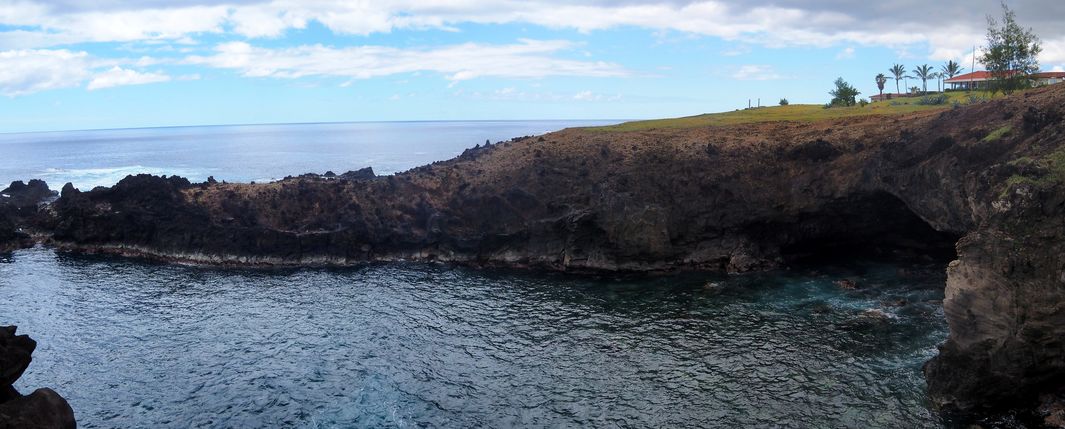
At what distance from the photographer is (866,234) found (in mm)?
62000

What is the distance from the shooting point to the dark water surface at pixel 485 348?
35812mm

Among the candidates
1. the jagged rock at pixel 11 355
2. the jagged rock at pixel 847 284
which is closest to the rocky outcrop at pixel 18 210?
the jagged rock at pixel 11 355

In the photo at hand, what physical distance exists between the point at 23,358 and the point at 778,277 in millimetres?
53008

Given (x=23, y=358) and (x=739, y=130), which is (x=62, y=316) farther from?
(x=739, y=130)

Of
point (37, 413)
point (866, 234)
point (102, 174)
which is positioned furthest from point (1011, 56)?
point (102, 174)

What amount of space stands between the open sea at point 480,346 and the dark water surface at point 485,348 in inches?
6.3

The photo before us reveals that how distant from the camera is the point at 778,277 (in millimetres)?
58500

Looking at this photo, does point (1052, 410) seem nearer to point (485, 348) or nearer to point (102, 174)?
point (485, 348)

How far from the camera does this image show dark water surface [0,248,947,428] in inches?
1410

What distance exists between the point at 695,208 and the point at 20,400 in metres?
53.0

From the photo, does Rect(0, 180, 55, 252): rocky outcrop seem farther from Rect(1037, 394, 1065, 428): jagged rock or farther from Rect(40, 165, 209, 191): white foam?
Rect(1037, 394, 1065, 428): jagged rock

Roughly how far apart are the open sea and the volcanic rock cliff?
4059 mm

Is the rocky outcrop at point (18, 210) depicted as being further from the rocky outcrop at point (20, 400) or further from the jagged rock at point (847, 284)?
the jagged rock at point (847, 284)

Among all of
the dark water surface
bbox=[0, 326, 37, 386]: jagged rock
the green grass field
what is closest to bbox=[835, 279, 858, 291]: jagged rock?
the dark water surface
